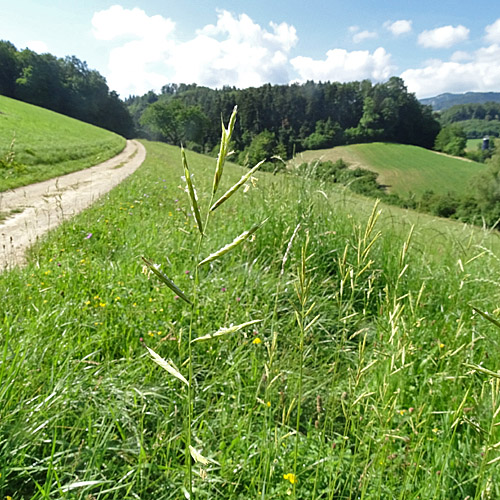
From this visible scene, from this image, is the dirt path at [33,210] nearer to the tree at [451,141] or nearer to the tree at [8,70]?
the tree at [8,70]

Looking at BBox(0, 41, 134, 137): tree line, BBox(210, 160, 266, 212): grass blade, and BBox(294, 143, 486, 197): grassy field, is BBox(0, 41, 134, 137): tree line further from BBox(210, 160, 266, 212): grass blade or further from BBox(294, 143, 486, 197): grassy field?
BBox(210, 160, 266, 212): grass blade

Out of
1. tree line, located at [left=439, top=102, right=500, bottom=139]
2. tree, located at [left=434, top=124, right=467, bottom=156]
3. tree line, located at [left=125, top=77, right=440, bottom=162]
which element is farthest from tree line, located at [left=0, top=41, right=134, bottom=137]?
tree line, located at [left=439, top=102, right=500, bottom=139]

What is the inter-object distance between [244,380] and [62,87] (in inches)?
3270

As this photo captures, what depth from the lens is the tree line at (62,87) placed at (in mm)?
63000

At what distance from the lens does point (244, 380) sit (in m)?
2.34

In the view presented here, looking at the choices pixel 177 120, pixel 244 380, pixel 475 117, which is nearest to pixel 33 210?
pixel 244 380

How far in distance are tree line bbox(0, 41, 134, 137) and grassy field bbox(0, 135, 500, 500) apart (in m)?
74.5

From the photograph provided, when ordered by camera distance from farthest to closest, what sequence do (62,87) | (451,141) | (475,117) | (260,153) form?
(475,117) < (451,141) < (62,87) < (260,153)

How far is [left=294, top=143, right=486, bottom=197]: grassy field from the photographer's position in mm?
56438

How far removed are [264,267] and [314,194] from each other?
1.28m

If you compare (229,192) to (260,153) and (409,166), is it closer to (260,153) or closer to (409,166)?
(260,153)

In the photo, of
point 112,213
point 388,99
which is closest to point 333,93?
point 388,99

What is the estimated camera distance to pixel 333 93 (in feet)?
315

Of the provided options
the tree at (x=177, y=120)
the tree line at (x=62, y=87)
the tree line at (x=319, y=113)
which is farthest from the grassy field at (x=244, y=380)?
the tree at (x=177, y=120)
